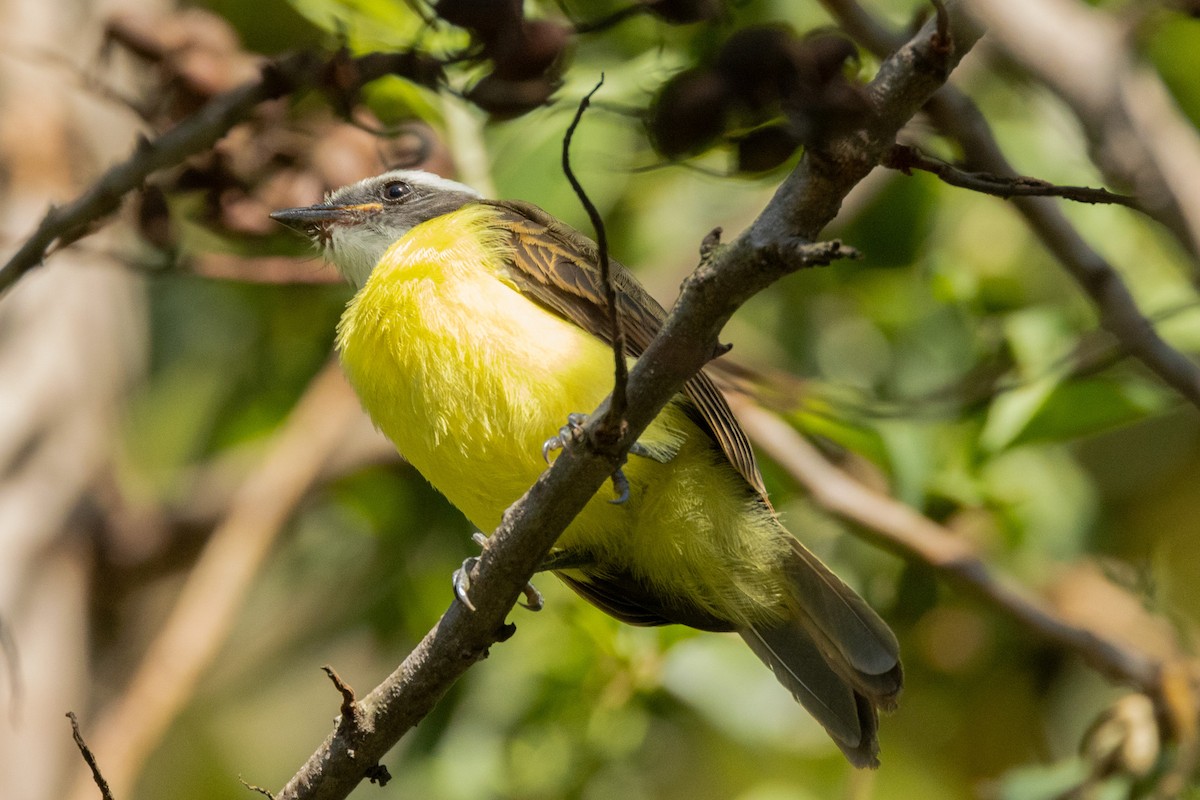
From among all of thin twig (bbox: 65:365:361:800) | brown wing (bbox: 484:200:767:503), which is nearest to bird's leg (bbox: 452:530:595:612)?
brown wing (bbox: 484:200:767:503)

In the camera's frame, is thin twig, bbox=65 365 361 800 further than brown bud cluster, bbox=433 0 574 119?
Yes

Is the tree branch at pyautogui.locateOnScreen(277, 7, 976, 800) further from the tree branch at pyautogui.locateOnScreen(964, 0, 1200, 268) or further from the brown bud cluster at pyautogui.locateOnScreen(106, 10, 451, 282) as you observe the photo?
the brown bud cluster at pyautogui.locateOnScreen(106, 10, 451, 282)

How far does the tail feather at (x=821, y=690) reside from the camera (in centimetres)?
312

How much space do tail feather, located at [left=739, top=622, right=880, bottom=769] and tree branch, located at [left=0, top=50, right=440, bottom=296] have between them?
1533mm

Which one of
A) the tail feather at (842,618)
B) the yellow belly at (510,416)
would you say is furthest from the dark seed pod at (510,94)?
the tail feather at (842,618)

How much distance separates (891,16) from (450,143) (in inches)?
64.2

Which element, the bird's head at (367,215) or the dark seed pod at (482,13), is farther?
the bird's head at (367,215)

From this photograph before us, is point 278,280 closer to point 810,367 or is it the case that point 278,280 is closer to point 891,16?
point 810,367

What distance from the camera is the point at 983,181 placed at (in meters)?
1.96

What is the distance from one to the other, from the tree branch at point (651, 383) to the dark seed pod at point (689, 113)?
240mm

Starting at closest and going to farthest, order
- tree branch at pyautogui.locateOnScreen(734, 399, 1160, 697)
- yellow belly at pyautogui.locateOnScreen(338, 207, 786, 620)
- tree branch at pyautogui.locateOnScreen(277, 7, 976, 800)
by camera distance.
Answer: tree branch at pyautogui.locateOnScreen(277, 7, 976, 800), yellow belly at pyautogui.locateOnScreen(338, 207, 786, 620), tree branch at pyautogui.locateOnScreen(734, 399, 1160, 697)

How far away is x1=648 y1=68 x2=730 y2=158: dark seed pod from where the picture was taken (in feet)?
6.88

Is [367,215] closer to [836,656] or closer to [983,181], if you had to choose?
[836,656]

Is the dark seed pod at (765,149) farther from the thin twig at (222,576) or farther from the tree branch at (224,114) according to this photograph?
the thin twig at (222,576)
